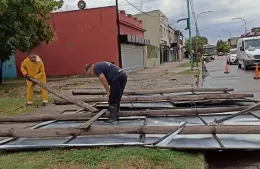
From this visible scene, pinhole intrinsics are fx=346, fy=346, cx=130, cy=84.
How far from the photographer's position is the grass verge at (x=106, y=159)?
4293 millimetres

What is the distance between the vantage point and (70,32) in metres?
26.3

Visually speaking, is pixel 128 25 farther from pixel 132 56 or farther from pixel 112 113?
pixel 112 113

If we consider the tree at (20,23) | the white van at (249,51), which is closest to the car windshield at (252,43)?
the white van at (249,51)

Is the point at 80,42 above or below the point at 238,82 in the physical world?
above

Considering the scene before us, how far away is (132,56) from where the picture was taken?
31.3 meters

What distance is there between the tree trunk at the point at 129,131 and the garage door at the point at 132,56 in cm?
2257

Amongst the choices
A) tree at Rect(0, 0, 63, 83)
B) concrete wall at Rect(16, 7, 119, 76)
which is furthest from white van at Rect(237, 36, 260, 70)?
tree at Rect(0, 0, 63, 83)

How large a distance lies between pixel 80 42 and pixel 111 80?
2039 centimetres

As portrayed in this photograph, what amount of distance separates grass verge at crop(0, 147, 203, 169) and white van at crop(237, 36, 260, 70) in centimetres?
2065

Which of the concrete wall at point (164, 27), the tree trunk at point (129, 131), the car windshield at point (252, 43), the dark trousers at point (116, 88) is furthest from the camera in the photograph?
the concrete wall at point (164, 27)

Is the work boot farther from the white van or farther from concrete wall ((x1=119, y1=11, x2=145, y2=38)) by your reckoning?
concrete wall ((x1=119, y1=11, x2=145, y2=38))

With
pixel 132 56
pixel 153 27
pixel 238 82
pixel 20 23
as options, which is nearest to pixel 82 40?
pixel 132 56

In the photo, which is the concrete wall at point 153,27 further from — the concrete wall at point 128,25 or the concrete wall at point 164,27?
the concrete wall at point 128,25

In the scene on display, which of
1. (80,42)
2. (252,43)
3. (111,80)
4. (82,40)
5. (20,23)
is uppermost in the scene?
(20,23)
